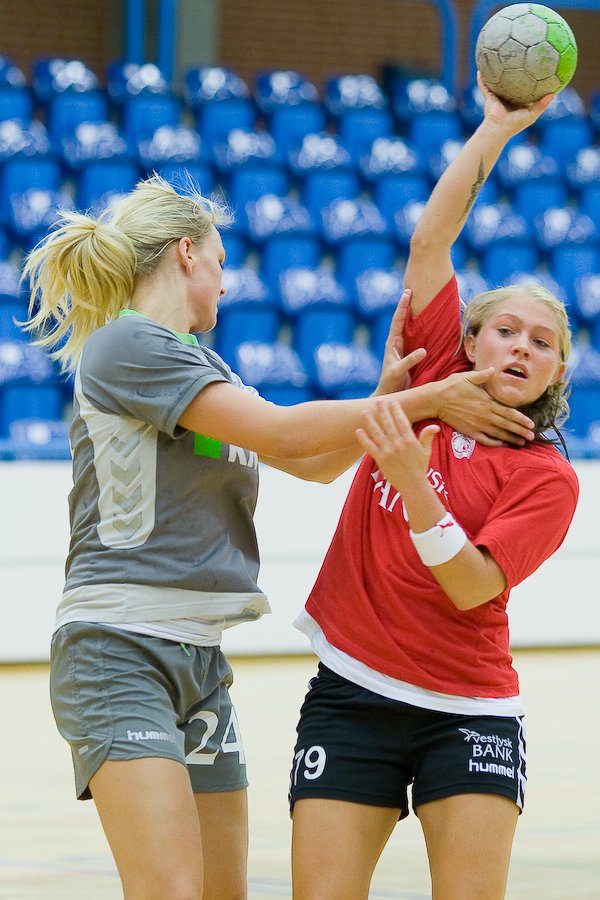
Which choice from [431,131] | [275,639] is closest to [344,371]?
[275,639]

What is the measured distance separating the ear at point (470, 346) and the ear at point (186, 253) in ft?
1.87

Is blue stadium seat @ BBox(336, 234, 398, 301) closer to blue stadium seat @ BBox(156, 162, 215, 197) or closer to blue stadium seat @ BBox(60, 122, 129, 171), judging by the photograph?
blue stadium seat @ BBox(156, 162, 215, 197)

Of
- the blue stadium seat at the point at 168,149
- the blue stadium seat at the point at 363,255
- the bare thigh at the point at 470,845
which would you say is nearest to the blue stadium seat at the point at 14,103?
the blue stadium seat at the point at 168,149

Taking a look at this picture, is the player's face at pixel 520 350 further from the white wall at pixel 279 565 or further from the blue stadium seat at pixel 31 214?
the blue stadium seat at pixel 31 214

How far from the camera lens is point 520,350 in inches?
103

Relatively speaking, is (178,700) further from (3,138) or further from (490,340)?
(3,138)

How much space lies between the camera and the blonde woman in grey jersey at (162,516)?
2426mm

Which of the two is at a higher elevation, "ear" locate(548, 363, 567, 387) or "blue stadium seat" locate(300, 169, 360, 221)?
"blue stadium seat" locate(300, 169, 360, 221)

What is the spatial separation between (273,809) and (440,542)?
2305 mm

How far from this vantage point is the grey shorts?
2449mm

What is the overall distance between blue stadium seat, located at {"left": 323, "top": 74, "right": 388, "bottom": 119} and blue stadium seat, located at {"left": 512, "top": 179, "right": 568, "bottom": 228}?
1.37 meters

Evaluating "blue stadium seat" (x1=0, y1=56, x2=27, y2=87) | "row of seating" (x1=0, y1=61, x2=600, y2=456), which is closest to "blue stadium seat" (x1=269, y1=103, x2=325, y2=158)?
"row of seating" (x1=0, y1=61, x2=600, y2=456)

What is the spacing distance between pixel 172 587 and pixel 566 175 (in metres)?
9.04

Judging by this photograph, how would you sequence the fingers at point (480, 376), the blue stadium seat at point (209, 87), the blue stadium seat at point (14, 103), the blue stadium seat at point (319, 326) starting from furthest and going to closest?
the blue stadium seat at point (209, 87)
the blue stadium seat at point (14, 103)
the blue stadium seat at point (319, 326)
the fingers at point (480, 376)
